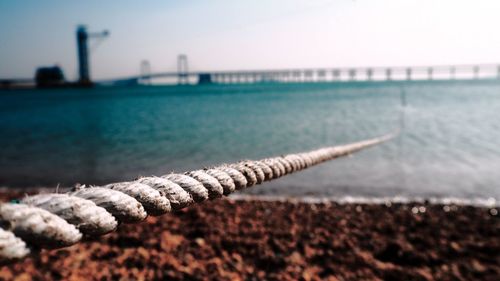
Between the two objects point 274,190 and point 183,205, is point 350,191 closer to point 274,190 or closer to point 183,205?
point 274,190

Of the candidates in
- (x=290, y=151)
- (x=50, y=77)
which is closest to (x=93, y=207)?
(x=290, y=151)

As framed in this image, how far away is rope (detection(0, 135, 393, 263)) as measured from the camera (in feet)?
2.45

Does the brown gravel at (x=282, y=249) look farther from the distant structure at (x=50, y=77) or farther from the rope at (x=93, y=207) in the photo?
the distant structure at (x=50, y=77)

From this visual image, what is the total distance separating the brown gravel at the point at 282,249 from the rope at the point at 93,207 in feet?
6.82

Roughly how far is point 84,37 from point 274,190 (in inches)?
3950

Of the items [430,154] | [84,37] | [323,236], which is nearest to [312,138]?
[430,154]

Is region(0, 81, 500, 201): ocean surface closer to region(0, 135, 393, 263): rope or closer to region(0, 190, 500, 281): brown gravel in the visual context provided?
region(0, 190, 500, 281): brown gravel

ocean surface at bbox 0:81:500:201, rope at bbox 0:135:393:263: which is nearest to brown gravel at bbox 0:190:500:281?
ocean surface at bbox 0:81:500:201

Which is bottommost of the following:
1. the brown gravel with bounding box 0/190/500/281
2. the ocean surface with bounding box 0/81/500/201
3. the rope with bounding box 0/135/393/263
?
the ocean surface with bounding box 0/81/500/201

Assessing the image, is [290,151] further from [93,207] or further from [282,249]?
[93,207]

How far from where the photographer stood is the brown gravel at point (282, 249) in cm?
329

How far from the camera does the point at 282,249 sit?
399 centimetres

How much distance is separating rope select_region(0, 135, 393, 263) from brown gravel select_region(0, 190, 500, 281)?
2.08m

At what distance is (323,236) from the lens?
4426mm
